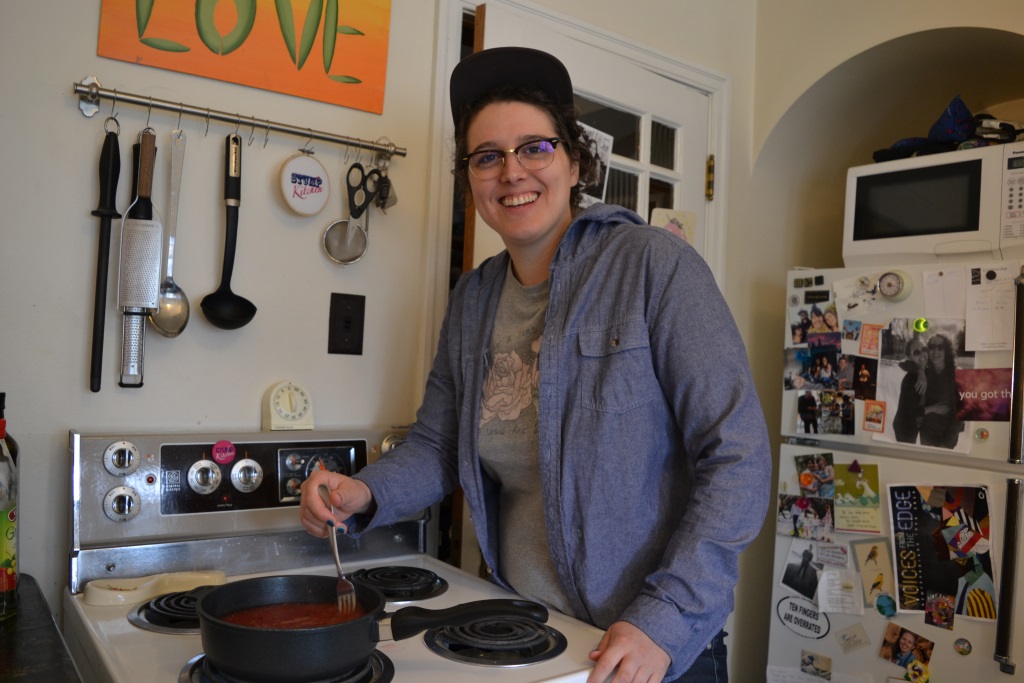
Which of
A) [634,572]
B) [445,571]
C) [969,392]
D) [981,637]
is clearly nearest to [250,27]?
[445,571]

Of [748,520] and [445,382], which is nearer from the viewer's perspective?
[748,520]

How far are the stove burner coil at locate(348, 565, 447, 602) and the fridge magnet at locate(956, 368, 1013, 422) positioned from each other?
1243 mm

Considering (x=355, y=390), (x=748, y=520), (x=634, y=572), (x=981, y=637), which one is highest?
(x=355, y=390)

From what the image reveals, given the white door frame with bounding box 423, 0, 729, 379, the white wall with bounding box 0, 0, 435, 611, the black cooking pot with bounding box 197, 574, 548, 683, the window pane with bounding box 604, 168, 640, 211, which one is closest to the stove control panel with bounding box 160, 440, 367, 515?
the white wall with bounding box 0, 0, 435, 611

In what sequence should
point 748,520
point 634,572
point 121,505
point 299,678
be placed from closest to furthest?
point 299,678 → point 748,520 → point 634,572 → point 121,505

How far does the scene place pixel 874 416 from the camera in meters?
1.95

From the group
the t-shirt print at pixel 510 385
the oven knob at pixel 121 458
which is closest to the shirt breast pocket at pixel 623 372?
the t-shirt print at pixel 510 385

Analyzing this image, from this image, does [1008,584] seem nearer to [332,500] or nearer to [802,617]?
[802,617]

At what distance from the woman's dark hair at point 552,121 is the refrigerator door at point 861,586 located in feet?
3.51

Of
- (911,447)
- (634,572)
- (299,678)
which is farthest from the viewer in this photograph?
(911,447)

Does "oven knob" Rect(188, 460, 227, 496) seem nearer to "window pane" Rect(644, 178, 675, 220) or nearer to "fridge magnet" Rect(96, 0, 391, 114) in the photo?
"fridge magnet" Rect(96, 0, 391, 114)

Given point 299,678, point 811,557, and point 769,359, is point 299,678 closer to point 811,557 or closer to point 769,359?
point 811,557

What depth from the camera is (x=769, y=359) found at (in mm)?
2529

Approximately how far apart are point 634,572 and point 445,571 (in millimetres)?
471
